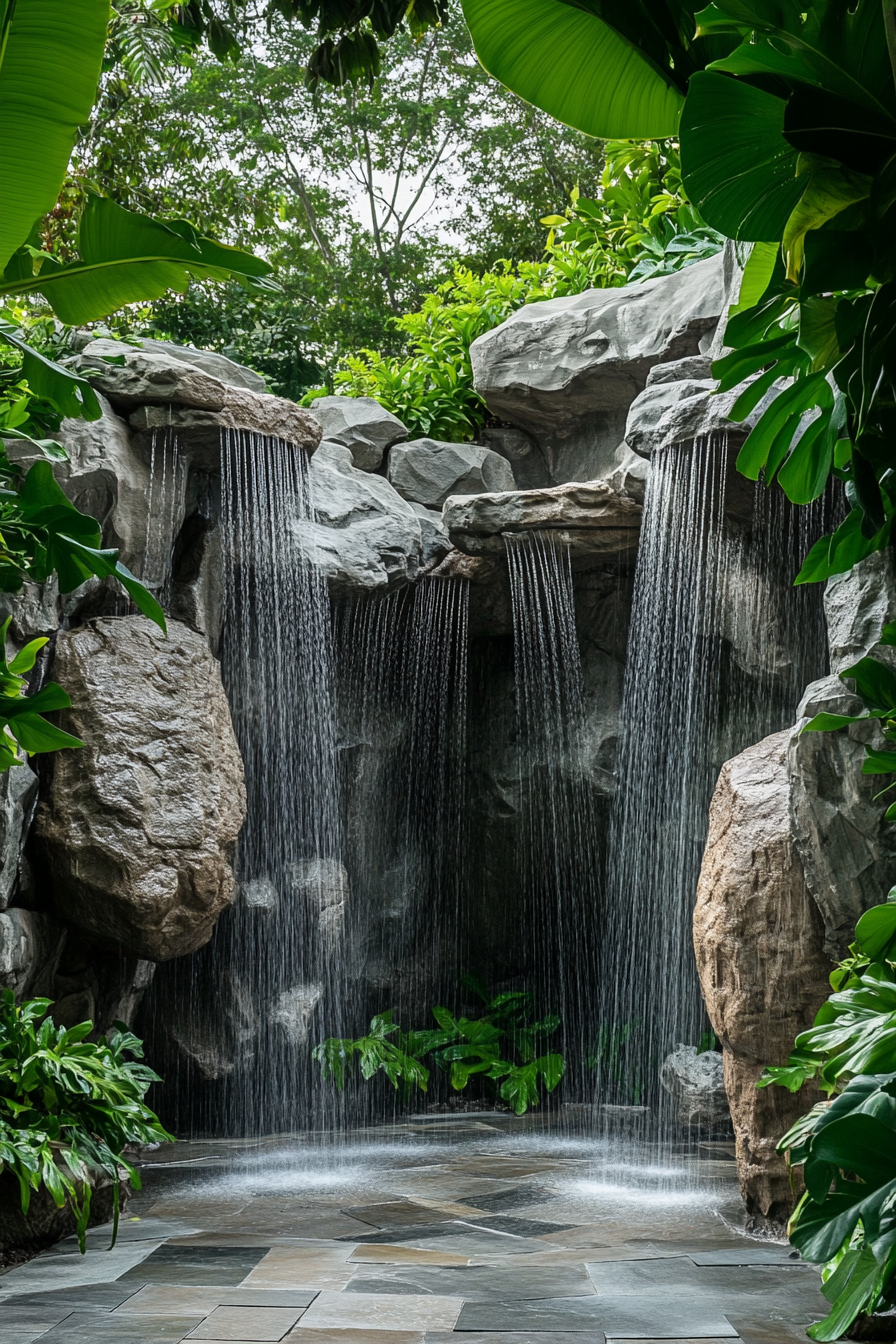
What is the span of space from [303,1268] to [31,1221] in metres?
1.27

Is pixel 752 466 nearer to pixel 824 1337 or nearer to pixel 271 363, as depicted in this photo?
pixel 824 1337

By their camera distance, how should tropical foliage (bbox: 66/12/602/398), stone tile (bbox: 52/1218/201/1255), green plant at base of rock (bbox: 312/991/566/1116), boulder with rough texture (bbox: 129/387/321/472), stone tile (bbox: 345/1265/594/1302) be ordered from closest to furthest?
stone tile (bbox: 345/1265/594/1302) < stone tile (bbox: 52/1218/201/1255) < boulder with rough texture (bbox: 129/387/321/472) < green plant at base of rock (bbox: 312/991/566/1116) < tropical foliage (bbox: 66/12/602/398)

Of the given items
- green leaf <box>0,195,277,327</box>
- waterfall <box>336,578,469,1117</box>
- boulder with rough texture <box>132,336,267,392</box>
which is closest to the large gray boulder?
waterfall <box>336,578,469,1117</box>

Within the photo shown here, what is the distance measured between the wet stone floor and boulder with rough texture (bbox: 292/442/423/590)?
395cm

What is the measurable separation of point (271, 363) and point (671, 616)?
763 cm

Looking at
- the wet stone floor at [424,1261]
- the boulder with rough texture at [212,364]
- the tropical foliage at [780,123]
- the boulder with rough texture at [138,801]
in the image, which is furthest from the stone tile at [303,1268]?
the boulder with rough texture at [212,364]

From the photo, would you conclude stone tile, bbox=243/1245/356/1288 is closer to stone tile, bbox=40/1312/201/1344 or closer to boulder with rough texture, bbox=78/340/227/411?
stone tile, bbox=40/1312/201/1344

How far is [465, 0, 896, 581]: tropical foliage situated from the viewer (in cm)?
159

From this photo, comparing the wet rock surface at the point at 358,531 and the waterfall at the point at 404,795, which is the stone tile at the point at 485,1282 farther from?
the wet rock surface at the point at 358,531

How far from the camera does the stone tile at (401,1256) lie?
477 centimetres

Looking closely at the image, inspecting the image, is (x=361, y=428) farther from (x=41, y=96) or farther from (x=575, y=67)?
(x=575, y=67)

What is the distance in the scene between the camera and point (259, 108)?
666 inches

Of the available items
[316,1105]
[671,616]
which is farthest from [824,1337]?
[316,1105]

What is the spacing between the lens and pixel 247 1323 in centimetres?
391
